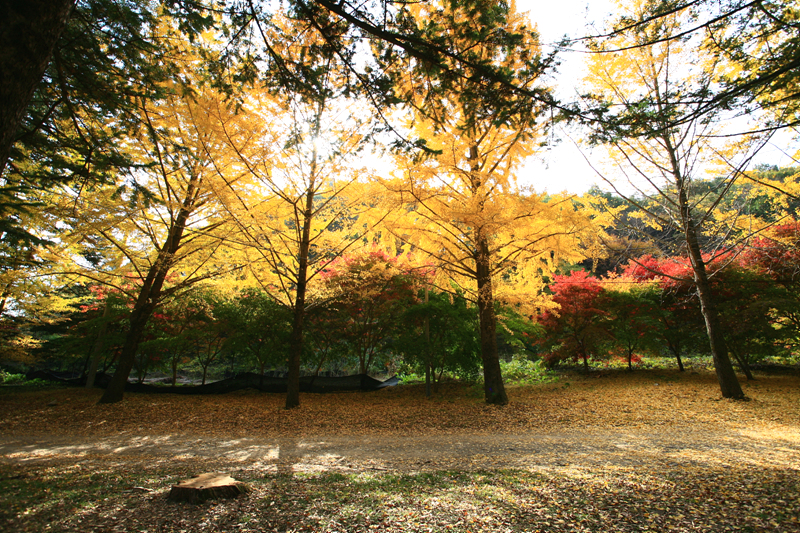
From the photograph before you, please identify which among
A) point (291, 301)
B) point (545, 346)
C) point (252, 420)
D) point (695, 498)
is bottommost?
point (252, 420)

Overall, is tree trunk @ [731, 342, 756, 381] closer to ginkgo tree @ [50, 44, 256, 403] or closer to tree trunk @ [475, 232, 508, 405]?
tree trunk @ [475, 232, 508, 405]

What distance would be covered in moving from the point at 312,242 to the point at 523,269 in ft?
17.1

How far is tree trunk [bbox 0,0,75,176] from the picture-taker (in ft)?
5.11

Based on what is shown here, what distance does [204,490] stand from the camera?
93.2 inches

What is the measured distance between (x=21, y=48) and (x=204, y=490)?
284 centimetres

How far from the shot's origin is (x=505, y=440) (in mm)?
5086

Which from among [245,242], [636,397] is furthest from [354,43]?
[636,397]

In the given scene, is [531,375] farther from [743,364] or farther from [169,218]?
[169,218]

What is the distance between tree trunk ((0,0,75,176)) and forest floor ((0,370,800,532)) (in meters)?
2.31

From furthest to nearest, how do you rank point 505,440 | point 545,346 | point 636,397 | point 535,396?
point 545,346 → point 535,396 → point 636,397 → point 505,440

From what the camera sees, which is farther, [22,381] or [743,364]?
[22,381]

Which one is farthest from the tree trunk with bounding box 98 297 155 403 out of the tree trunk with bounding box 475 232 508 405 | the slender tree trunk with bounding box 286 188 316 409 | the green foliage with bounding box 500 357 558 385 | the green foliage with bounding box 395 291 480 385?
the green foliage with bounding box 500 357 558 385

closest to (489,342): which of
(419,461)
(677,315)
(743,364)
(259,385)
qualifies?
(419,461)

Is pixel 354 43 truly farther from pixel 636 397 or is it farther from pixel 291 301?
pixel 636 397
